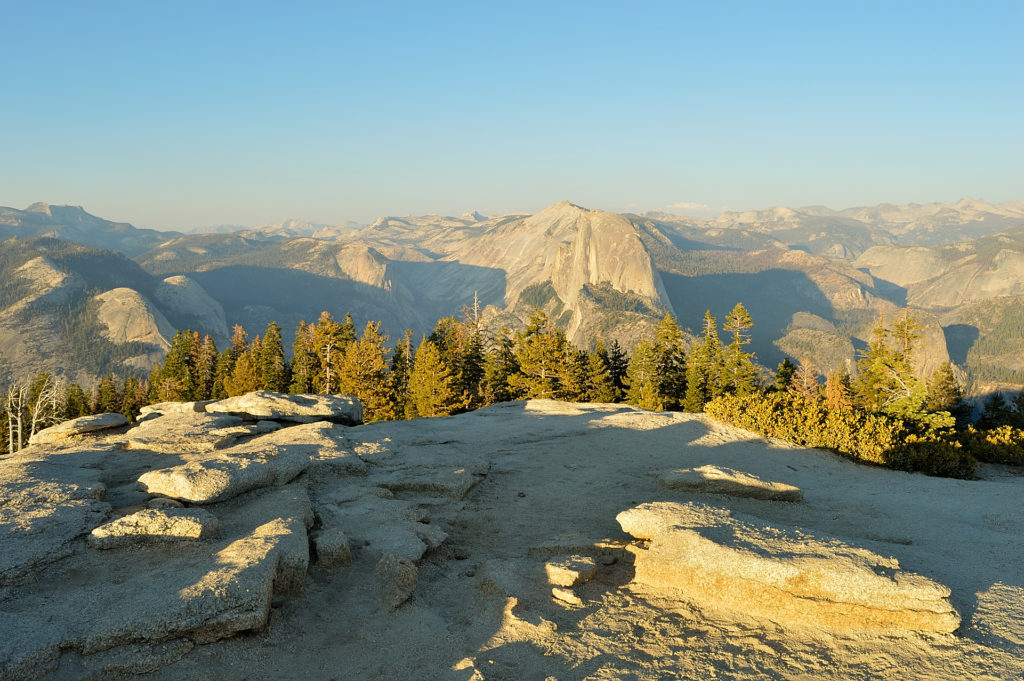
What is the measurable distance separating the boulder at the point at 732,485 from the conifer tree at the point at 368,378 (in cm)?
4183

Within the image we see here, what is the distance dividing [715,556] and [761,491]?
23.4 ft

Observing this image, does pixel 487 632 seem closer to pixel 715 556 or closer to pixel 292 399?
pixel 715 556

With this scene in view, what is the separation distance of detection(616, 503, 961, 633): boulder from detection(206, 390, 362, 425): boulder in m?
20.5

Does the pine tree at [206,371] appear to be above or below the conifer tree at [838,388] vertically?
below

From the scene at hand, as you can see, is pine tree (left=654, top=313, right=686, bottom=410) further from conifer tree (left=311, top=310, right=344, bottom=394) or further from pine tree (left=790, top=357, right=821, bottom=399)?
conifer tree (left=311, top=310, right=344, bottom=394)

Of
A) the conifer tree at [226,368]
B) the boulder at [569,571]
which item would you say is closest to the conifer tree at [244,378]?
the conifer tree at [226,368]

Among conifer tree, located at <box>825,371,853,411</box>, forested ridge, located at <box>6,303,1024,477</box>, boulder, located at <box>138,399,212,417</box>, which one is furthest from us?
conifer tree, located at <box>825,371,853,411</box>

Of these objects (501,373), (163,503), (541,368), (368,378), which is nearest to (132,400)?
(368,378)

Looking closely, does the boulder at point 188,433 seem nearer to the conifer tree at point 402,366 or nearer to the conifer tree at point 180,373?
the conifer tree at point 402,366

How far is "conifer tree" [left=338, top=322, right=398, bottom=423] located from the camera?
182 feet

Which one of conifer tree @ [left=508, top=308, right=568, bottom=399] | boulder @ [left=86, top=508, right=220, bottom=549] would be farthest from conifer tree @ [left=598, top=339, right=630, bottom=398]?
boulder @ [left=86, top=508, right=220, bottom=549]

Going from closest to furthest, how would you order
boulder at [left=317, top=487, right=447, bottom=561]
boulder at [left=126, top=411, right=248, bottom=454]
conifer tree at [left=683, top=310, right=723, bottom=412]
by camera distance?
boulder at [left=317, top=487, right=447, bottom=561]
boulder at [left=126, top=411, right=248, bottom=454]
conifer tree at [left=683, top=310, right=723, bottom=412]

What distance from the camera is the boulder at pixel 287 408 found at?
26.9 meters

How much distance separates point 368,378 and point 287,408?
2920cm
